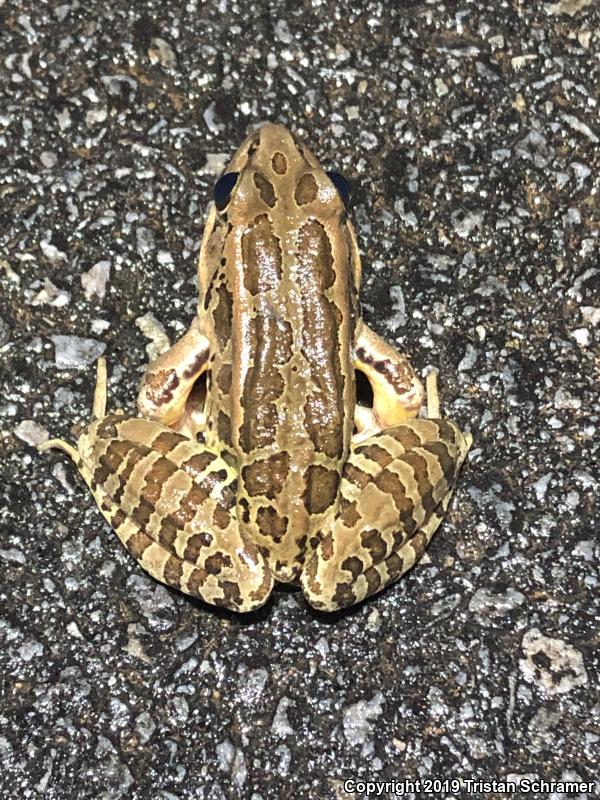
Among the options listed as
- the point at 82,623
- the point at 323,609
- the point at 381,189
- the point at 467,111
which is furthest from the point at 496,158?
the point at 82,623

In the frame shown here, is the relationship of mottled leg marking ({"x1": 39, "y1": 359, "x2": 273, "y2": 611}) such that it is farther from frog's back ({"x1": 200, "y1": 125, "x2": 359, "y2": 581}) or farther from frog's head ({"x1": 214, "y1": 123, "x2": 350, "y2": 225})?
frog's head ({"x1": 214, "y1": 123, "x2": 350, "y2": 225})

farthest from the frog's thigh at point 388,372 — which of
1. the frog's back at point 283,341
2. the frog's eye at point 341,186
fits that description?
the frog's eye at point 341,186

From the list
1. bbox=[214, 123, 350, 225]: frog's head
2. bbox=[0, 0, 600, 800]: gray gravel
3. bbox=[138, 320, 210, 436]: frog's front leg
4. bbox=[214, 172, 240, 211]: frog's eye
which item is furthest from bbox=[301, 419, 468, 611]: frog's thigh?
bbox=[214, 172, 240, 211]: frog's eye

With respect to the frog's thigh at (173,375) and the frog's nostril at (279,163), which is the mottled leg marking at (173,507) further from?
the frog's nostril at (279,163)

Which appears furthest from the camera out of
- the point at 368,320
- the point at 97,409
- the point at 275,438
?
the point at 368,320

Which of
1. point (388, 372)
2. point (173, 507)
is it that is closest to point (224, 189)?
point (388, 372)

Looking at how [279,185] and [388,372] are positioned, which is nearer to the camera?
[279,185]

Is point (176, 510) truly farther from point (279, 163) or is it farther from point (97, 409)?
point (279, 163)
